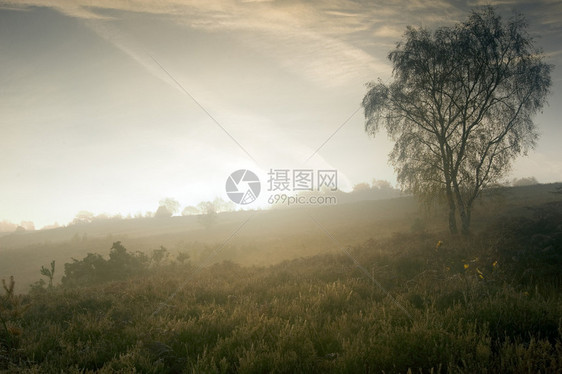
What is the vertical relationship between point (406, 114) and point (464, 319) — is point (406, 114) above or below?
above

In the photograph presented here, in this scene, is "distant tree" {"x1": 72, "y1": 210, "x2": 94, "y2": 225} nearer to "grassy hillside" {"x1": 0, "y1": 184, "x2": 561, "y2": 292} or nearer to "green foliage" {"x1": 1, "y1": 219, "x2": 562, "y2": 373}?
"grassy hillside" {"x1": 0, "y1": 184, "x2": 561, "y2": 292}

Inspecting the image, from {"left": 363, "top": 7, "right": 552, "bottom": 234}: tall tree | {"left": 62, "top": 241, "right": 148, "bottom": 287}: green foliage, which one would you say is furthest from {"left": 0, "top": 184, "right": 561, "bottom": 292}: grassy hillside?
{"left": 62, "top": 241, "right": 148, "bottom": 287}: green foliage

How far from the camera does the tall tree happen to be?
16312 mm

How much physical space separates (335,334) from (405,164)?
1559cm

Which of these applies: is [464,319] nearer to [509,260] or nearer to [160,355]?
[160,355]

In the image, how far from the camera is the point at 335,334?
485 cm

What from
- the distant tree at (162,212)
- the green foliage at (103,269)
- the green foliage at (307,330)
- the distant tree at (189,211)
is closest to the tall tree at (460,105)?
the green foliage at (307,330)

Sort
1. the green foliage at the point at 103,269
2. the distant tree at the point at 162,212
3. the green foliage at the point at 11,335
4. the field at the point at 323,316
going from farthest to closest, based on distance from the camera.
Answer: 1. the distant tree at the point at 162,212
2. the green foliage at the point at 103,269
3. the green foliage at the point at 11,335
4. the field at the point at 323,316

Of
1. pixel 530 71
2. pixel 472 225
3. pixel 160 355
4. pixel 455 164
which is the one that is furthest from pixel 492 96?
pixel 160 355

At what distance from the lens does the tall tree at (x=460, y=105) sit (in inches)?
642

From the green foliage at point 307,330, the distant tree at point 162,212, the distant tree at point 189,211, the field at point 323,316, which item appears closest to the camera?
the green foliage at point 307,330

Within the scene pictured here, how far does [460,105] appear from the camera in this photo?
687 inches

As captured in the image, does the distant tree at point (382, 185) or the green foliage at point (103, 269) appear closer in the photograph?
the green foliage at point (103, 269)

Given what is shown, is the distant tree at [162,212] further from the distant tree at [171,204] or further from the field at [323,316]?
the field at [323,316]
